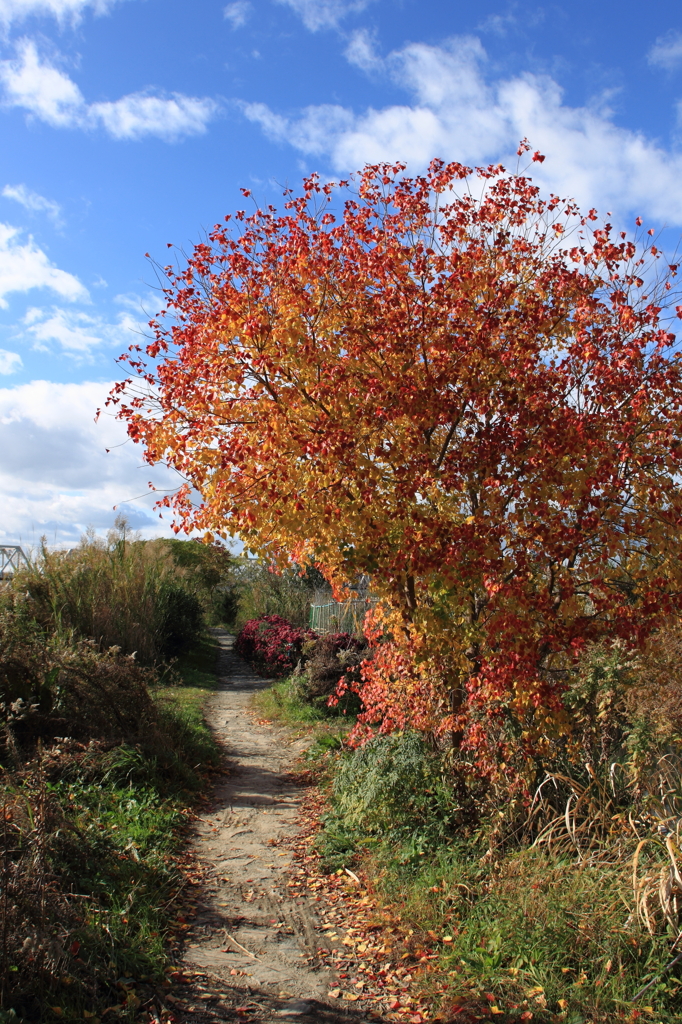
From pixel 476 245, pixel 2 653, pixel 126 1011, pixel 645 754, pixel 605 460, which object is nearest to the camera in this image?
pixel 126 1011

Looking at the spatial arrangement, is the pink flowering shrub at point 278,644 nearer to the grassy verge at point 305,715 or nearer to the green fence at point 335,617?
the green fence at point 335,617

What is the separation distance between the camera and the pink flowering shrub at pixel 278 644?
1714 cm

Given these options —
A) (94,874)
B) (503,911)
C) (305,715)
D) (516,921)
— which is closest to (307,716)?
(305,715)

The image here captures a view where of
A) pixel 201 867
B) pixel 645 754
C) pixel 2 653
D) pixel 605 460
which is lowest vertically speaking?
pixel 201 867

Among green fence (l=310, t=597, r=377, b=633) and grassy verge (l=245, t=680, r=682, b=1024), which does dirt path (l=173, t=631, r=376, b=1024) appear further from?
green fence (l=310, t=597, r=377, b=633)

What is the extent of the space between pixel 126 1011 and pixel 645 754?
397 cm

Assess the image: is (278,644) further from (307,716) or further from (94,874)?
(94,874)

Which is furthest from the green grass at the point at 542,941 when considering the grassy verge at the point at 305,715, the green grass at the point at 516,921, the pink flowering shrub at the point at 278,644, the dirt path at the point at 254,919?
the pink flowering shrub at the point at 278,644

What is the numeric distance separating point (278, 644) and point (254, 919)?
12298 mm

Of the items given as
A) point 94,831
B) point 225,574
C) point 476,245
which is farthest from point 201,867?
point 225,574

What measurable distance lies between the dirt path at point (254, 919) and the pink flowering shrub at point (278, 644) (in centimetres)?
741

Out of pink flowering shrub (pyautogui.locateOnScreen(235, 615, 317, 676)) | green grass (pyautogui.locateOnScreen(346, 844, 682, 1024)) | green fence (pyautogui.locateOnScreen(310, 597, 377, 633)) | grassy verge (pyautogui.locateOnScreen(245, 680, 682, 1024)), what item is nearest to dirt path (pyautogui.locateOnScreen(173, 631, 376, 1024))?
A: grassy verge (pyautogui.locateOnScreen(245, 680, 682, 1024))

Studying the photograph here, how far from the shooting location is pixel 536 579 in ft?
19.4

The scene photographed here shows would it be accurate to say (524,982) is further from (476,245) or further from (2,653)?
(2,653)
